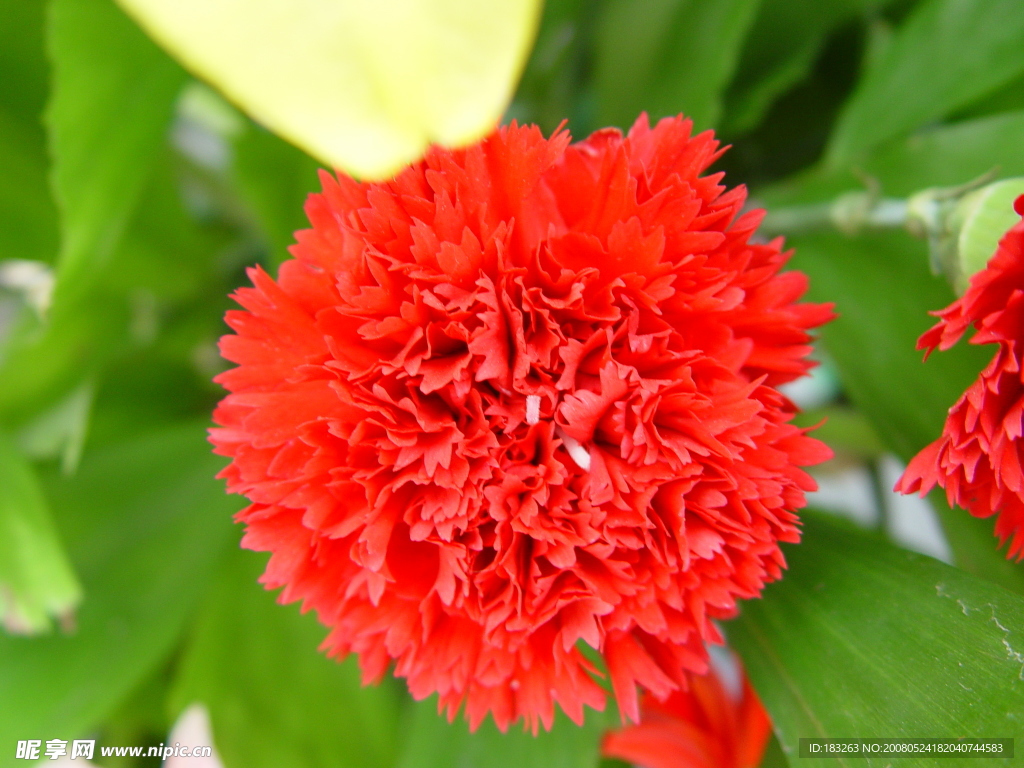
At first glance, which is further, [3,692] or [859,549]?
[3,692]

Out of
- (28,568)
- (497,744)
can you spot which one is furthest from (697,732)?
(28,568)

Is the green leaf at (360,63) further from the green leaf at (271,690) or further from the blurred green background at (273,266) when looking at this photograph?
the green leaf at (271,690)

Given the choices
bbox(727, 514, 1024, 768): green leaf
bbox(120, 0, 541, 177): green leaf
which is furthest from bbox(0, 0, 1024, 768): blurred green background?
bbox(120, 0, 541, 177): green leaf

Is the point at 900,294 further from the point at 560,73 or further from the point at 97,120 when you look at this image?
the point at 97,120

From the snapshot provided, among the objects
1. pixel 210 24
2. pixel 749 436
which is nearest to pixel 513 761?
pixel 749 436

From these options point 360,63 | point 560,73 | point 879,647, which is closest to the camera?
point 360,63

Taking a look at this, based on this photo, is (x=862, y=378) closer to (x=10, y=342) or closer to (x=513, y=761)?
(x=513, y=761)
